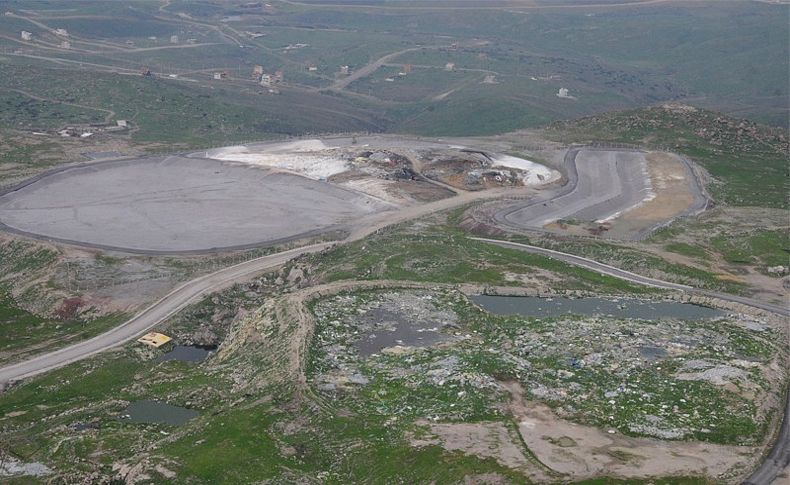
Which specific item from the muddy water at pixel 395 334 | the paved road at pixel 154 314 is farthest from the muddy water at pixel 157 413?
the paved road at pixel 154 314

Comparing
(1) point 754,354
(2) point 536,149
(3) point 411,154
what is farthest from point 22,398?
(2) point 536,149

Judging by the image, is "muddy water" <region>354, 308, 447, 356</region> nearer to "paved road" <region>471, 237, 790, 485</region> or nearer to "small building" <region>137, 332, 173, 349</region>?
"small building" <region>137, 332, 173, 349</region>

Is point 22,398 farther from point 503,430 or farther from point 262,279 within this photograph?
point 503,430

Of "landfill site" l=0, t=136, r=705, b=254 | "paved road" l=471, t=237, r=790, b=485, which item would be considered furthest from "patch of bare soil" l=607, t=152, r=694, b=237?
"paved road" l=471, t=237, r=790, b=485

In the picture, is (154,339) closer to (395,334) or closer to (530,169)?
(395,334)

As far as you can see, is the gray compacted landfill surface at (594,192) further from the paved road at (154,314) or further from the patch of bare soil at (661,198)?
the paved road at (154,314)

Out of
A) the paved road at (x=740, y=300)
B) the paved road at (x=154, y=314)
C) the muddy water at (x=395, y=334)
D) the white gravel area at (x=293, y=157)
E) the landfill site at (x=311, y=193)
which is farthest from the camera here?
the white gravel area at (x=293, y=157)
